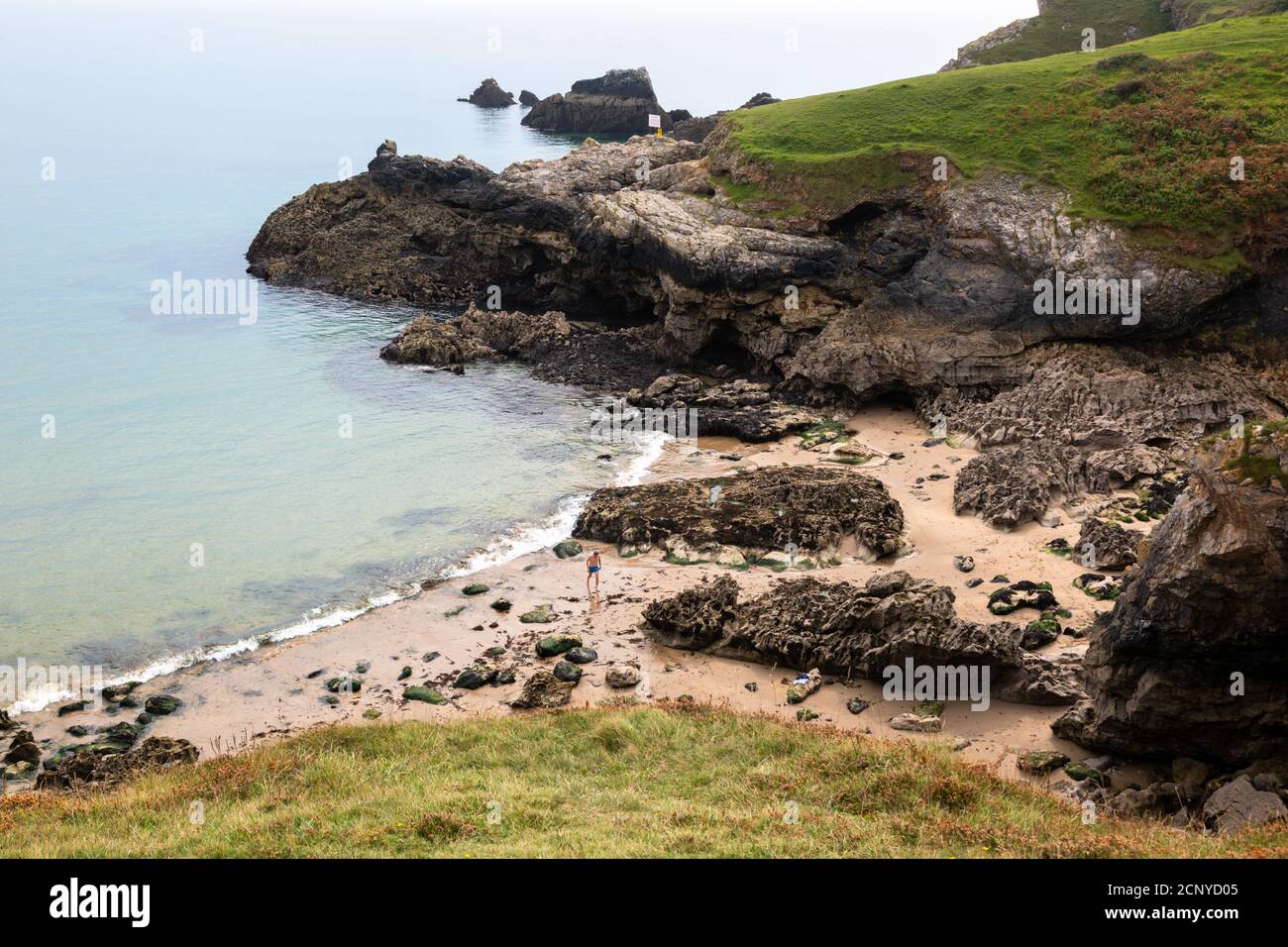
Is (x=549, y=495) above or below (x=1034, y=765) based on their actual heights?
above

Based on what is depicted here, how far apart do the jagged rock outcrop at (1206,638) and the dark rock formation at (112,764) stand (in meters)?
20.2

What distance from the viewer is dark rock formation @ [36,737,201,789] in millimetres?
23625

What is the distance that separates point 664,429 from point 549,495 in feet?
28.0

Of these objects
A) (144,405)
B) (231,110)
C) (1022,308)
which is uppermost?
(231,110)

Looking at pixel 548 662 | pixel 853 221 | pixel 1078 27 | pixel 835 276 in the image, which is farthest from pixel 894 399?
pixel 1078 27

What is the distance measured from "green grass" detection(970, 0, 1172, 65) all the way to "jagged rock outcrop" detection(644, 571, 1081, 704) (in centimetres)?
6869

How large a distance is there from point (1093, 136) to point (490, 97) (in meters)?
162

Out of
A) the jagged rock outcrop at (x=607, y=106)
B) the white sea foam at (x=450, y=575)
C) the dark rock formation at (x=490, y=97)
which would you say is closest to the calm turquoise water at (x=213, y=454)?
the white sea foam at (x=450, y=575)

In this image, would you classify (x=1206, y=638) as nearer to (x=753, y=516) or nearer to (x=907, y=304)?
(x=753, y=516)

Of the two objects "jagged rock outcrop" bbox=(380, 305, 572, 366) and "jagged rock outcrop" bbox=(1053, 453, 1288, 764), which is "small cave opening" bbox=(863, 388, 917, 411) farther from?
"jagged rock outcrop" bbox=(1053, 453, 1288, 764)

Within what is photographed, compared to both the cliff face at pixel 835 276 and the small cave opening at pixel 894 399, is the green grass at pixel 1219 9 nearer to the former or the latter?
the cliff face at pixel 835 276

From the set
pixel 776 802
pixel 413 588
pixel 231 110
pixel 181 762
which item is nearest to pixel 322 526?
pixel 413 588
